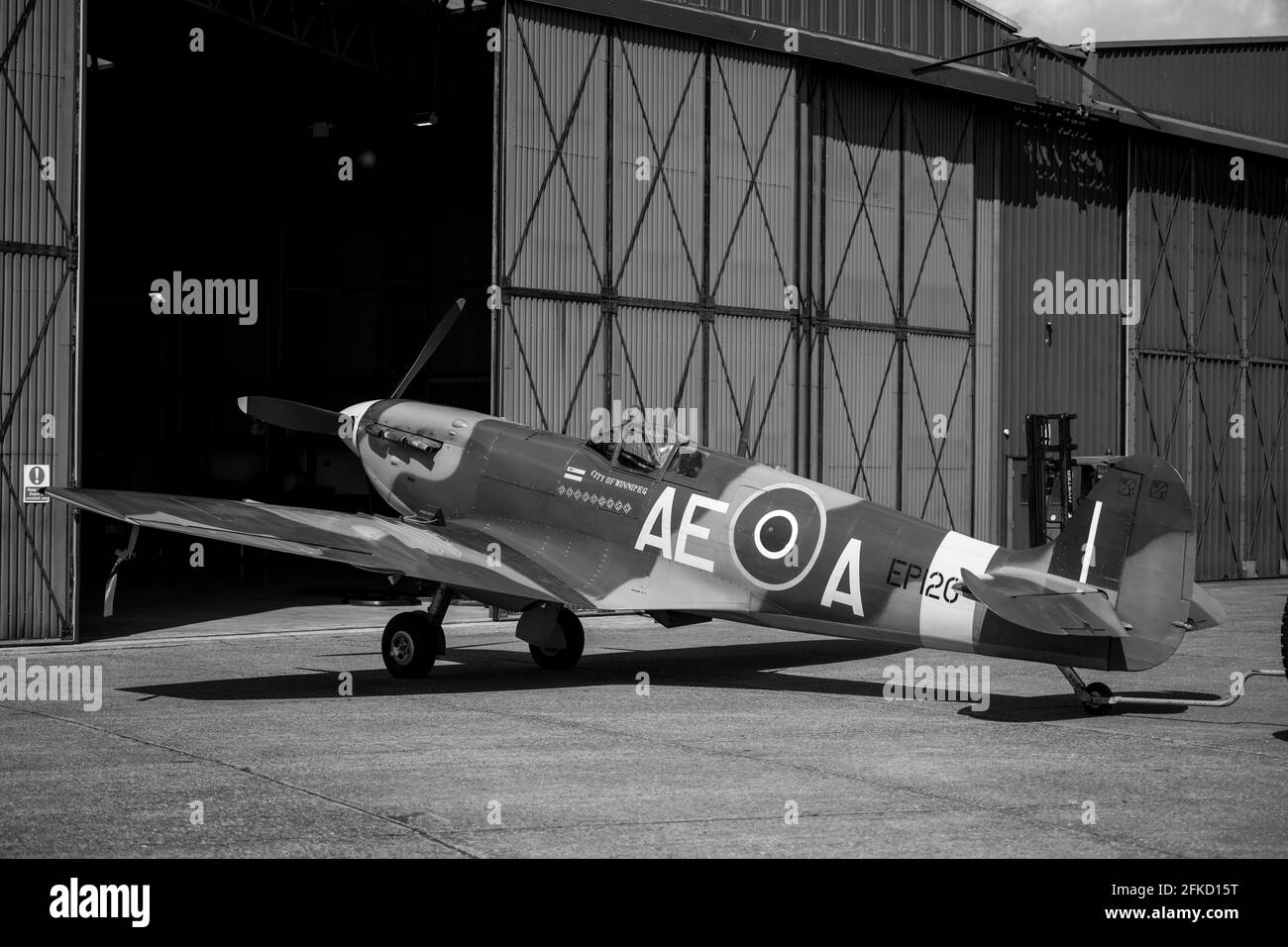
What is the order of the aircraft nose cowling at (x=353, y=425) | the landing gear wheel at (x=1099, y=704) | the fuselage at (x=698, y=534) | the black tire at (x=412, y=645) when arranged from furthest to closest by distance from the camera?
the aircraft nose cowling at (x=353, y=425), the black tire at (x=412, y=645), the fuselage at (x=698, y=534), the landing gear wheel at (x=1099, y=704)

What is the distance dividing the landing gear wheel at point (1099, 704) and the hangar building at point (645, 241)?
12407 millimetres

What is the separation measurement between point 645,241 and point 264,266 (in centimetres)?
1641

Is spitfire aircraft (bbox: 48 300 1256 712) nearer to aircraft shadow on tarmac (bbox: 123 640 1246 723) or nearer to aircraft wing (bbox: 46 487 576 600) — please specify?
aircraft wing (bbox: 46 487 576 600)

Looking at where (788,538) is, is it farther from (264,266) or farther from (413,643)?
(264,266)

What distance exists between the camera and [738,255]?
2650 cm

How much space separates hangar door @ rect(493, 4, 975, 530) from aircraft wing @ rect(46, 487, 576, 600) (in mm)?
8120

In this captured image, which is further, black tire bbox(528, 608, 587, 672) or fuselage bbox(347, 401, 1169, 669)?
black tire bbox(528, 608, 587, 672)

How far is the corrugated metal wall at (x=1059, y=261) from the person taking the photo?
3166cm

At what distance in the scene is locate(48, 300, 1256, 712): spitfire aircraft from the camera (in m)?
11.4

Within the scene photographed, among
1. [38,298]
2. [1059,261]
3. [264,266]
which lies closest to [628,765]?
[38,298]

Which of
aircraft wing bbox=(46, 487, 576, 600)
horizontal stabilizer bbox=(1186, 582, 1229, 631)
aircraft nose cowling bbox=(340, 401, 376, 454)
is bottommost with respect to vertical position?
horizontal stabilizer bbox=(1186, 582, 1229, 631)

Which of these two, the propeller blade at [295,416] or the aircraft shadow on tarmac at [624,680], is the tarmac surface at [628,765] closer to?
the aircraft shadow on tarmac at [624,680]

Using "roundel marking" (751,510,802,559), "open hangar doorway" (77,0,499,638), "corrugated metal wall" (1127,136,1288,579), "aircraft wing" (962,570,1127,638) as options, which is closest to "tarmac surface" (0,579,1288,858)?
"aircraft wing" (962,570,1127,638)

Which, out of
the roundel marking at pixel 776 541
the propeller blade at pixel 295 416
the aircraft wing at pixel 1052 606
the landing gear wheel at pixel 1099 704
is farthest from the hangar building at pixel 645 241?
the landing gear wheel at pixel 1099 704
